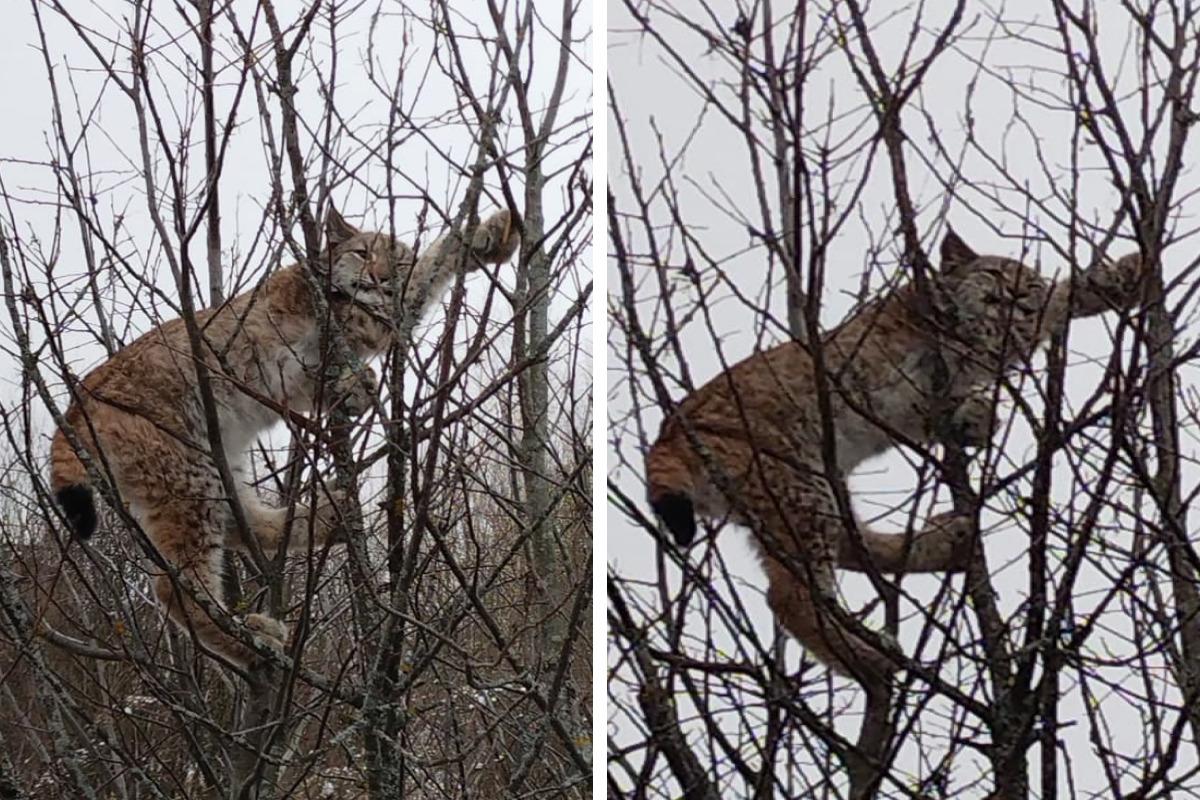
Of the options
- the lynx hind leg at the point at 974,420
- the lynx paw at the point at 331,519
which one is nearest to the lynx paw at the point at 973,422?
the lynx hind leg at the point at 974,420

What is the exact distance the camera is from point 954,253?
6.89ft

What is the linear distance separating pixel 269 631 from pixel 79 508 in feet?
0.98

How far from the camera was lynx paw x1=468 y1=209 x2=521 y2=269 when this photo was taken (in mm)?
2352

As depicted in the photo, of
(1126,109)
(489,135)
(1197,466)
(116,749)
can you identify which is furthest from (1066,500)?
(116,749)

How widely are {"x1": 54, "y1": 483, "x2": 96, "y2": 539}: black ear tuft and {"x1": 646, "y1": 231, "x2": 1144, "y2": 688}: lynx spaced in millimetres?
741

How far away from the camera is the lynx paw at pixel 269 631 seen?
214cm

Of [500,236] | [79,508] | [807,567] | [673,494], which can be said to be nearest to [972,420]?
[807,567]

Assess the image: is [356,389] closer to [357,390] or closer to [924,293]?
[357,390]

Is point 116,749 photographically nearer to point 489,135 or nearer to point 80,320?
point 80,320

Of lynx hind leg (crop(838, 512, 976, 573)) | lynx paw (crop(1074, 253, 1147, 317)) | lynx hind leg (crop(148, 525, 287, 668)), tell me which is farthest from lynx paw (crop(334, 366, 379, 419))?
lynx paw (crop(1074, 253, 1147, 317))

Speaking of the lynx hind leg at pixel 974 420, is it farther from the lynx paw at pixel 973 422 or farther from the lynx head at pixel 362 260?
the lynx head at pixel 362 260

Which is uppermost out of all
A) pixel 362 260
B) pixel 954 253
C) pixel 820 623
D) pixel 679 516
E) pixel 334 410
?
pixel 362 260

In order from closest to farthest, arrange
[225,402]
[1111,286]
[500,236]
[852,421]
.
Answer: [1111,286]
[852,421]
[225,402]
[500,236]

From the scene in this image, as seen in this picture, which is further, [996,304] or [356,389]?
[356,389]
